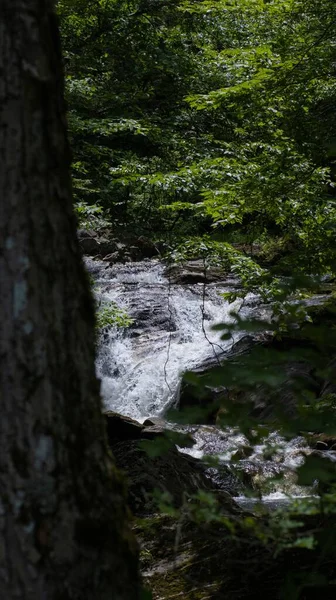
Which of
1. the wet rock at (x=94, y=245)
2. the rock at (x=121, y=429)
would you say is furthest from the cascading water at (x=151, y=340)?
the rock at (x=121, y=429)

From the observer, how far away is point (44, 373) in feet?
5.06

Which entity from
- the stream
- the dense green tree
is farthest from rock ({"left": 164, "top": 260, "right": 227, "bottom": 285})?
the dense green tree

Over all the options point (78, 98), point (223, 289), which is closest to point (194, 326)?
point (223, 289)

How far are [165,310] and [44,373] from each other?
1255 centimetres

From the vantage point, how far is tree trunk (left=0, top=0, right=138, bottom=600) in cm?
149

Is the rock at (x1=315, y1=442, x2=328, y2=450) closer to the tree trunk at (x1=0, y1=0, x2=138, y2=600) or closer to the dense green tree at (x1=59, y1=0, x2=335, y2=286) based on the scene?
the dense green tree at (x1=59, y1=0, x2=335, y2=286)

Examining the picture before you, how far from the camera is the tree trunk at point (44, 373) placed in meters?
1.49

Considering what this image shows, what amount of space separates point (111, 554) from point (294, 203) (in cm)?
419

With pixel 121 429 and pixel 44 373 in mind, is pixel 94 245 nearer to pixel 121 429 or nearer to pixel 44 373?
pixel 121 429

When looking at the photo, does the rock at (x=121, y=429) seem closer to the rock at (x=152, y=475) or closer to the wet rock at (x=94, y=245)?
the rock at (x=152, y=475)

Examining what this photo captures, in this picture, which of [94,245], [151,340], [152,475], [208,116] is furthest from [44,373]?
[94,245]

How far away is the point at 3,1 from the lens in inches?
62.6

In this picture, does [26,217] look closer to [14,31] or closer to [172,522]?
[14,31]

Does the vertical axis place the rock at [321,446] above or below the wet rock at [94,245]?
below
